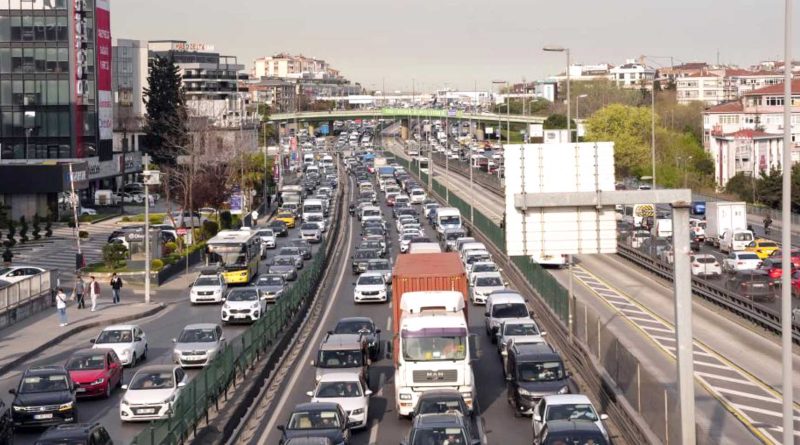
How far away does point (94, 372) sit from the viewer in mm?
28766

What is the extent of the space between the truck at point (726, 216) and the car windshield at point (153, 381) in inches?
1862

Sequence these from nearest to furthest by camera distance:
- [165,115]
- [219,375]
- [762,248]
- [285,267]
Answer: [219,375], [285,267], [762,248], [165,115]

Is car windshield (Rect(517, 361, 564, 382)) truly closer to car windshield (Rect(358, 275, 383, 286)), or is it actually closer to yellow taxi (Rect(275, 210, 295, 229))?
car windshield (Rect(358, 275, 383, 286))

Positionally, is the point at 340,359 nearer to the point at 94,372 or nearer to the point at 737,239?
the point at 94,372

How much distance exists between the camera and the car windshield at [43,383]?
25781 mm

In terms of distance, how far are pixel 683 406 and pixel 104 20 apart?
88.1m

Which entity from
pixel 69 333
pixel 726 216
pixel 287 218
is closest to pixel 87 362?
pixel 69 333

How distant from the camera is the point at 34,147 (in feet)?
310

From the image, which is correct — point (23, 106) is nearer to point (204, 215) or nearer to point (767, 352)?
point (204, 215)

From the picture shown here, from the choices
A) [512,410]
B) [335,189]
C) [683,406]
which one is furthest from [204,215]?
[683,406]

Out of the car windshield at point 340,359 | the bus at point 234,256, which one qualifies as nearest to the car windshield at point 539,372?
the car windshield at point 340,359

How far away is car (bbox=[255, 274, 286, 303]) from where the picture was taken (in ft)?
155

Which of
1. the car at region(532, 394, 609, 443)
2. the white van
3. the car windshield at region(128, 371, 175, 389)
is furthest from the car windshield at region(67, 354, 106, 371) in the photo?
the white van

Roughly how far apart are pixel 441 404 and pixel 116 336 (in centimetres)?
1349
